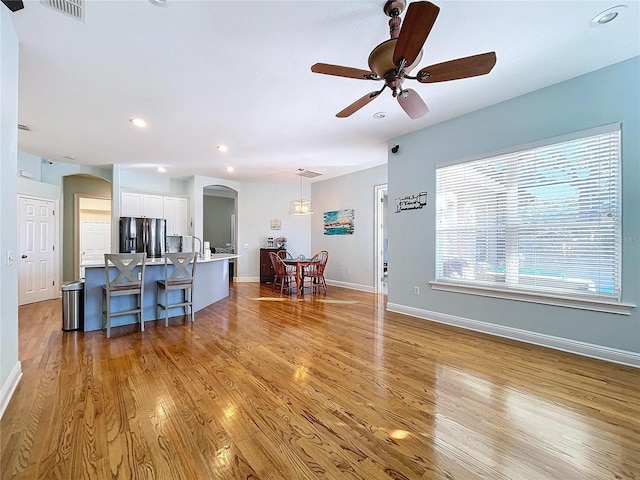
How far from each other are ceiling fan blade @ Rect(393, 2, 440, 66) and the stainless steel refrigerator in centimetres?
654

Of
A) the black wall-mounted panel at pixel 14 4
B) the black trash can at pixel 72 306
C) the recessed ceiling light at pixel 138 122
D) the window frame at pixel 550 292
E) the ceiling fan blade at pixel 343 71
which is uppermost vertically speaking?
the recessed ceiling light at pixel 138 122

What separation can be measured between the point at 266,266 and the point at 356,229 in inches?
108

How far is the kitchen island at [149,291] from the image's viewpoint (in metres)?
3.80

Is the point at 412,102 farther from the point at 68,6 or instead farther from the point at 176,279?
the point at 176,279

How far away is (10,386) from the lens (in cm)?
216

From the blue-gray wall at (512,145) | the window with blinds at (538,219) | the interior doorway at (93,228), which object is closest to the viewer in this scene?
the blue-gray wall at (512,145)

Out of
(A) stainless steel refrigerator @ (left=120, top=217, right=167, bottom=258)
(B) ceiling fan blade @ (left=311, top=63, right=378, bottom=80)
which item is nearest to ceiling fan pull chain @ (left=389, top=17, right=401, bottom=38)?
(B) ceiling fan blade @ (left=311, top=63, right=378, bottom=80)

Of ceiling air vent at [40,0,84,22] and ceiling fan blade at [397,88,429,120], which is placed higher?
ceiling air vent at [40,0,84,22]

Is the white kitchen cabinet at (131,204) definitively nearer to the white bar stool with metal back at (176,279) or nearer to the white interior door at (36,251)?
the white interior door at (36,251)

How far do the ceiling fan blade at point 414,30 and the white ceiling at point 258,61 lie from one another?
0.47 metres

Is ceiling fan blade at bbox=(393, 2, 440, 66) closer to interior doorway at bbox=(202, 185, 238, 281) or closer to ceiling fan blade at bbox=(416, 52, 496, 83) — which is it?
ceiling fan blade at bbox=(416, 52, 496, 83)

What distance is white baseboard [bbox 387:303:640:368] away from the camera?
9.00ft

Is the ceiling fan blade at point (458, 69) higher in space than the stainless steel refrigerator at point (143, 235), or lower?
higher

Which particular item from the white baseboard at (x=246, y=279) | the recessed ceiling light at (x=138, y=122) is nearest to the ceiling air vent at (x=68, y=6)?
the recessed ceiling light at (x=138, y=122)
